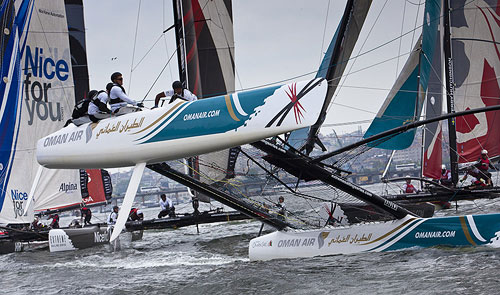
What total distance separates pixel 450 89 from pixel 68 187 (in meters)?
8.81

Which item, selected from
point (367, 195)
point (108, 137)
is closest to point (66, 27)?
point (108, 137)

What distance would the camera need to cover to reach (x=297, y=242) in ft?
28.7

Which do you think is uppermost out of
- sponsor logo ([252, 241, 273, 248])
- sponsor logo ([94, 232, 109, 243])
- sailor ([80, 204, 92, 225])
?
sponsor logo ([252, 241, 273, 248])

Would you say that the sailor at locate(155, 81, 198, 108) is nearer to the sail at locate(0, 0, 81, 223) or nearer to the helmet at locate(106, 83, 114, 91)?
the helmet at locate(106, 83, 114, 91)

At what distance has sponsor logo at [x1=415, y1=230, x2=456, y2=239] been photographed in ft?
26.5

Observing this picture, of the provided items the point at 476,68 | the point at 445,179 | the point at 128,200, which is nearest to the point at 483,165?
the point at 445,179

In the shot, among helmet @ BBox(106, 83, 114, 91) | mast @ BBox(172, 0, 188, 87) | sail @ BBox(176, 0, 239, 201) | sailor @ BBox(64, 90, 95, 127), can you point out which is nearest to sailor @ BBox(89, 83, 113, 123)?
helmet @ BBox(106, 83, 114, 91)

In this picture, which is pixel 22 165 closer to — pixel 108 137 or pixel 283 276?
pixel 108 137

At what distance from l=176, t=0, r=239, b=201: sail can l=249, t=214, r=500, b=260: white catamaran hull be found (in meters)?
4.05

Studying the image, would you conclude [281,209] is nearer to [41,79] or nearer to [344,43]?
[344,43]

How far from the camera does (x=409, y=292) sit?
626 centimetres

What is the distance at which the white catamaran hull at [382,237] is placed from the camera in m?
7.99

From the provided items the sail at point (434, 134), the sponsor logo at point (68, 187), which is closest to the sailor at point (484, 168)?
the sail at point (434, 134)

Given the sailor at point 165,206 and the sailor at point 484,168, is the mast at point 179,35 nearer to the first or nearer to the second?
the sailor at point 165,206
